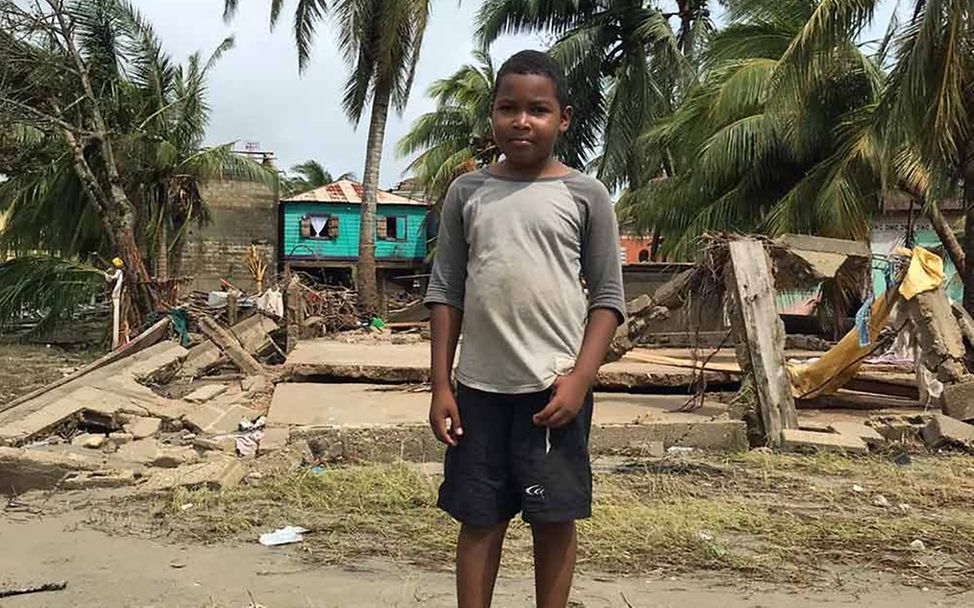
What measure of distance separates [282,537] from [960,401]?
635 centimetres

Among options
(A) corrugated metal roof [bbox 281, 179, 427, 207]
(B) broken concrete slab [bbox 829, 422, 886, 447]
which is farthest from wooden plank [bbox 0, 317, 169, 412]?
(A) corrugated metal roof [bbox 281, 179, 427, 207]

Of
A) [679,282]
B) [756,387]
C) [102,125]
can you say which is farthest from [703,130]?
[102,125]

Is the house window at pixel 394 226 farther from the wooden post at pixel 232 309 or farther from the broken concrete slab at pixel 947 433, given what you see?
the broken concrete slab at pixel 947 433

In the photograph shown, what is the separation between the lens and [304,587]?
362cm

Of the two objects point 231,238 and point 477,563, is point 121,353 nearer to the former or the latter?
point 477,563

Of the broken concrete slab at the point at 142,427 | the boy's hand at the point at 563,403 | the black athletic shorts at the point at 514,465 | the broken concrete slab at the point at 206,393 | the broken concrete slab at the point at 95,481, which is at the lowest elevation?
the broken concrete slab at the point at 206,393

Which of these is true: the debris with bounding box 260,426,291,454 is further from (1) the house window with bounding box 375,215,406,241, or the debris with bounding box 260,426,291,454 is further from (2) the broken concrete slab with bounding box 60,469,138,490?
(1) the house window with bounding box 375,215,406,241

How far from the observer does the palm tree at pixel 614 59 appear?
22.7m

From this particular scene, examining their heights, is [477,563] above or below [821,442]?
above

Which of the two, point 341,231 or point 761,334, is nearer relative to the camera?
point 761,334

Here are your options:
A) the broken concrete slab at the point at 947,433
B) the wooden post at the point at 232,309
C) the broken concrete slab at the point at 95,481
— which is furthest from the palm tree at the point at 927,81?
the wooden post at the point at 232,309

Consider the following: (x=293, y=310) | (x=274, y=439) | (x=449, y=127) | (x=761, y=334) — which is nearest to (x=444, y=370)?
(x=274, y=439)

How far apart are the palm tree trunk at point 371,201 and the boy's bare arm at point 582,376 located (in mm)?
18813

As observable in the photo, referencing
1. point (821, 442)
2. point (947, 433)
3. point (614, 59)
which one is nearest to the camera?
point (821, 442)
